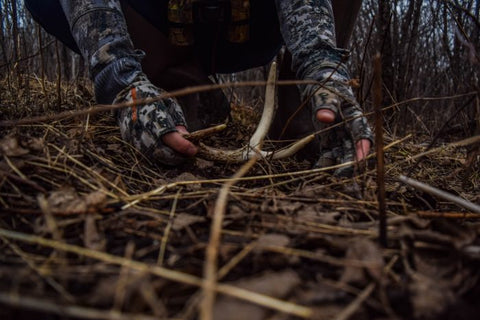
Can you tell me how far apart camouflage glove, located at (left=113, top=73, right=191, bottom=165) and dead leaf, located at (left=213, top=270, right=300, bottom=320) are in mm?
696

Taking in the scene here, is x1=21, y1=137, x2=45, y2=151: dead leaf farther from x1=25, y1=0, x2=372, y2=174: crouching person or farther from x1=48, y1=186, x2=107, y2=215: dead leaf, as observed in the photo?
x1=25, y1=0, x2=372, y2=174: crouching person

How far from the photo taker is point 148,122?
1.14 m

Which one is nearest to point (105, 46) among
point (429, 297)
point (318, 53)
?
point (318, 53)

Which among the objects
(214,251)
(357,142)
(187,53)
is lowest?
(214,251)

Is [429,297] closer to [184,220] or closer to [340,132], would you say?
[184,220]

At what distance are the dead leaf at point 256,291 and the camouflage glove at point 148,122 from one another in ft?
2.28

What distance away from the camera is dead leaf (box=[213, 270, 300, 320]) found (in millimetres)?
461

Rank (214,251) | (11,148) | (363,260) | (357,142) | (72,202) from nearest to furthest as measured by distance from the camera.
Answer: (214,251) → (363,260) → (72,202) → (11,148) → (357,142)

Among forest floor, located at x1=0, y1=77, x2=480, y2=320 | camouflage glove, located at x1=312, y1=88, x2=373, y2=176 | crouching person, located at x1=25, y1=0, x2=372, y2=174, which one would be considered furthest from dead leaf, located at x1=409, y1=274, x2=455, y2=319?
camouflage glove, located at x1=312, y1=88, x2=373, y2=176

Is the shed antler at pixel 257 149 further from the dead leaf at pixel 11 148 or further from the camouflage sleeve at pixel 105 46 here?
the dead leaf at pixel 11 148

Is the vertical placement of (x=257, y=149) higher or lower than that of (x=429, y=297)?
higher

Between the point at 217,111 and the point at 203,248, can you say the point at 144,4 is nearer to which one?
the point at 217,111

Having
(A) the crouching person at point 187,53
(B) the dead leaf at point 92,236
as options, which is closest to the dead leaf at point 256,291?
(B) the dead leaf at point 92,236

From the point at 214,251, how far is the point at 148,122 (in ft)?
2.59
